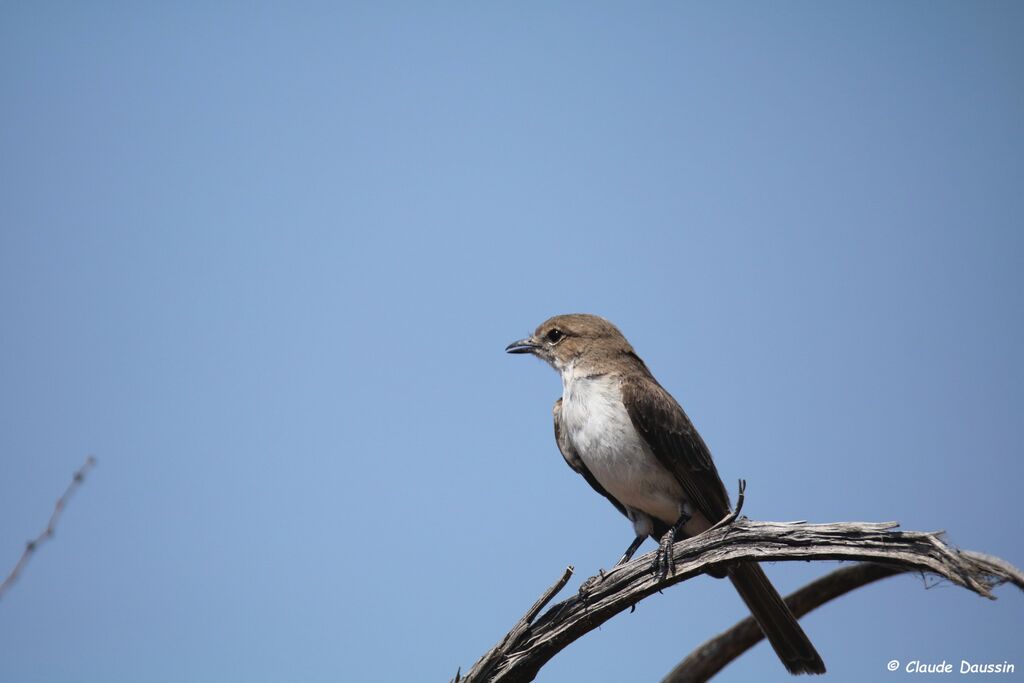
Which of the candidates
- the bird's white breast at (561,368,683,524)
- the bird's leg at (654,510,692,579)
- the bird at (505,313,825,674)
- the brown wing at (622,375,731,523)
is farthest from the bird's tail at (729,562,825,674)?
the bird's leg at (654,510,692,579)

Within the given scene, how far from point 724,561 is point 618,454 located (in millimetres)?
1642

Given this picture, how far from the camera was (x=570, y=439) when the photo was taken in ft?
24.1

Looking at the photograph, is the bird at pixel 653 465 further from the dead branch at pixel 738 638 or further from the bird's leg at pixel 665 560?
the bird's leg at pixel 665 560

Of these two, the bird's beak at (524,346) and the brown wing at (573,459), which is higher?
the bird's beak at (524,346)

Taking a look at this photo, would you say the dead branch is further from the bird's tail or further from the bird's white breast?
the bird's white breast

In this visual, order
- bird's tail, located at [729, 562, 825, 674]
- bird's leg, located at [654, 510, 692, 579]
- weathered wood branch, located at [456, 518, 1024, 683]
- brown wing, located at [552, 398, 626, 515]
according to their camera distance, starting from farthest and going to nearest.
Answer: brown wing, located at [552, 398, 626, 515]
bird's tail, located at [729, 562, 825, 674]
bird's leg, located at [654, 510, 692, 579]
weathered wood branch, located at [456, 518, 1024, 683]

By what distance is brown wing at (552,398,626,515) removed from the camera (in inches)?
296

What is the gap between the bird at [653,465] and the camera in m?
6.47

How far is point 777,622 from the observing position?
21.2 ft

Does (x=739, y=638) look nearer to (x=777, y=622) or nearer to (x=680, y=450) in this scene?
(x=777, y=622)

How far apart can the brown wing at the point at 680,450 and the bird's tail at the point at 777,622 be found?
1.72 ft

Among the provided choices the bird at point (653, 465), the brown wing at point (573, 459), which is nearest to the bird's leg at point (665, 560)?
the bird at point (653, 465)

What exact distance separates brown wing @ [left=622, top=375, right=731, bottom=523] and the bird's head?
84 cm

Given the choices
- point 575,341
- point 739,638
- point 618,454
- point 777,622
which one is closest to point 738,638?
point 739,638
